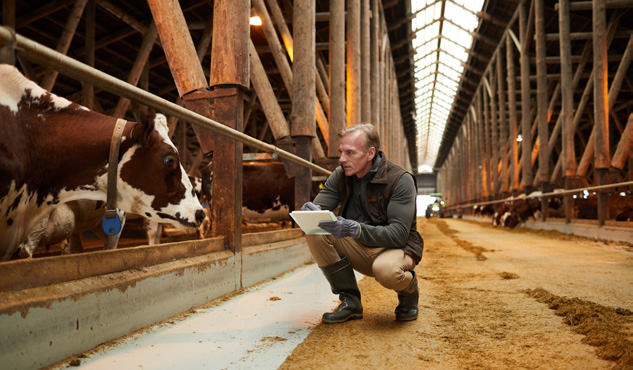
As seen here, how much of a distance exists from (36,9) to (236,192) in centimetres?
904

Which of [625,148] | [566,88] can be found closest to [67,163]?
[625,148]

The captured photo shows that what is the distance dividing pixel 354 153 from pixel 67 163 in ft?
4.92

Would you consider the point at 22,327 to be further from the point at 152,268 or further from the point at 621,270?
the point at 621,270

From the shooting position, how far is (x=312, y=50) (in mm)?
6793

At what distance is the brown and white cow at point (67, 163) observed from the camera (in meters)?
2.21

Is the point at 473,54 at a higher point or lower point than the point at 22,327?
higher

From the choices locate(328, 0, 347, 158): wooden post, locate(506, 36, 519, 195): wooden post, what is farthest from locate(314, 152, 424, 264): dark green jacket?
locate(506, 36, 519, 195): wooden post

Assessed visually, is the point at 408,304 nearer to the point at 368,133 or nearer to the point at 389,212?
the point at 389,212

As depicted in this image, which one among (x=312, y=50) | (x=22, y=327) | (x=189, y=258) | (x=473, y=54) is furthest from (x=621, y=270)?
(x=473, y=54)

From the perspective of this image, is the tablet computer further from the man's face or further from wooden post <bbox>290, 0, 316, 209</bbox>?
wooden post <bbox>290, 0, 316, 209</bbox>

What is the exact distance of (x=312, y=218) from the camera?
7.80 ft

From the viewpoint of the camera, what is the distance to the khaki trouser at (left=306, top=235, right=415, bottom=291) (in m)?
2.53

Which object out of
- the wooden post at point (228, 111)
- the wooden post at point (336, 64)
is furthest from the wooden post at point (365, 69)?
the wooden post at point (228, 111)

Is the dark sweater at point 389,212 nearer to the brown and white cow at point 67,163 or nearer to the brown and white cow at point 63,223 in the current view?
the brown and white cow at point 67,163
